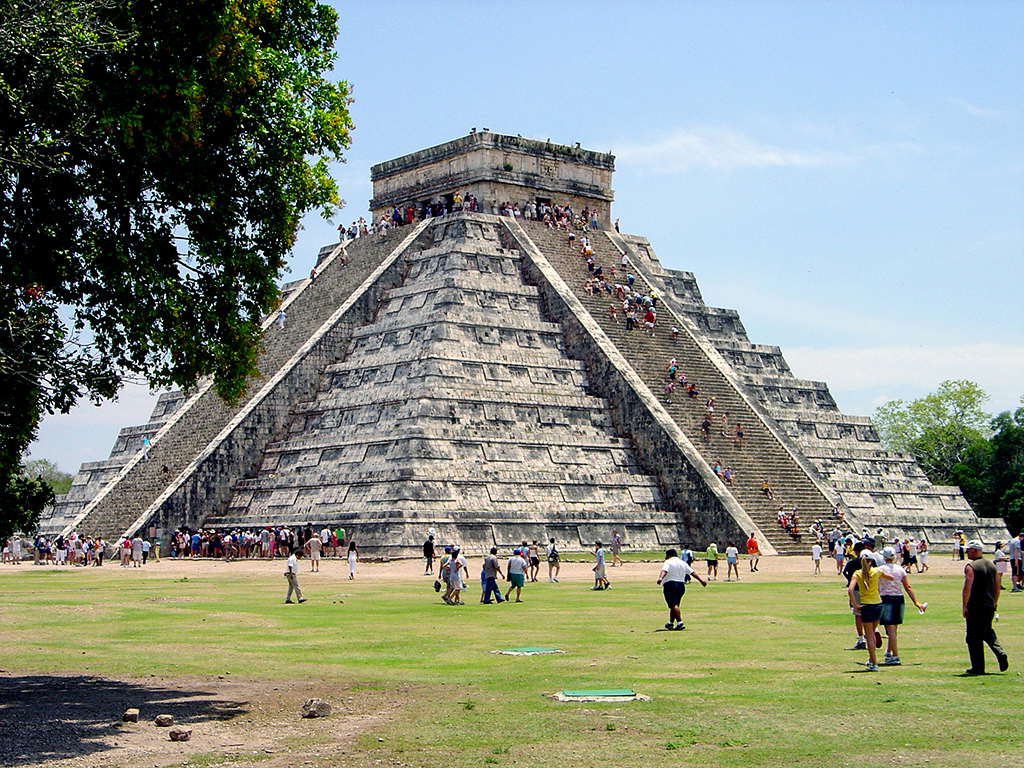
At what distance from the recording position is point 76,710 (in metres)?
12.2

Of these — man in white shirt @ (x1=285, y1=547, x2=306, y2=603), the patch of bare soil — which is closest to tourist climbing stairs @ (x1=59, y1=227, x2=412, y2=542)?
man in white shirt @ (x1=285, y1=547, x2=306, y2=603)

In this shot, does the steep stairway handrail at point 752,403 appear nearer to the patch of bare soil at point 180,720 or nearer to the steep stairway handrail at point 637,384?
the steep stairway handrail at point 637,384

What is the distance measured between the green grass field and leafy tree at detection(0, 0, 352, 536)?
370cm

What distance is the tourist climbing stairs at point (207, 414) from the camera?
3978 cm

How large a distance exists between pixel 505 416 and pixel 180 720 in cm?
2758

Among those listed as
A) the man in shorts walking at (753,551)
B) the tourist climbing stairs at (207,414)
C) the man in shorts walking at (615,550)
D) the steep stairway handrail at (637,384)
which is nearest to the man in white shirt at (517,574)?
the man in shorts walking at (615,550)

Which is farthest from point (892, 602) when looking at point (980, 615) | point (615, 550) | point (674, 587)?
point (615, 550)

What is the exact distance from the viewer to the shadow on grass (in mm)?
10570

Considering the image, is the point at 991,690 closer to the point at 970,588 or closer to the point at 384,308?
the point at 970,588

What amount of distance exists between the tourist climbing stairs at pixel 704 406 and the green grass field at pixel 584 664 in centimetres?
1183

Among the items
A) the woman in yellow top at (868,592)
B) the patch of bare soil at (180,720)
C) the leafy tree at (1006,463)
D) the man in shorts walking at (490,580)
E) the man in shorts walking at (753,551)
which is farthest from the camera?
the leafy tree at (1006,463)

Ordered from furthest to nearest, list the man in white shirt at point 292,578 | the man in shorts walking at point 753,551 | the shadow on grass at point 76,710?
the man in shorts walking at point 753,551, the man in white shirt at point 292,578, the shadow on grass at point 76,710

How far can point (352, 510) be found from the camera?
1405 inches

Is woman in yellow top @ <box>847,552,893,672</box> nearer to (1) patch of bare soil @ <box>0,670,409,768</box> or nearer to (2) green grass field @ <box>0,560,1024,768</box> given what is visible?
(2) green grass field @ <box>0,560,1024,768</box>
